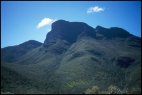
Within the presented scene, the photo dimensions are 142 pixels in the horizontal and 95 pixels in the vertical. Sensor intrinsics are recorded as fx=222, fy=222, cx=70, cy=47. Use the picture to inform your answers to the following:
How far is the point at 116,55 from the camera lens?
599 ft

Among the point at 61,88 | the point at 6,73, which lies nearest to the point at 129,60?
the point at 61,88

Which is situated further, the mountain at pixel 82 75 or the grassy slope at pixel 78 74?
the grassy slope at pixel 78 74

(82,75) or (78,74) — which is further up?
(78,74)

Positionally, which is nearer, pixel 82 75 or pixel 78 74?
pixel 82 75

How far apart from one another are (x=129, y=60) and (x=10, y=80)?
3773 inches

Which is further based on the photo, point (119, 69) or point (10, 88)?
point (119, 69)

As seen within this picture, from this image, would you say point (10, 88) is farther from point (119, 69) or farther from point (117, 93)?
point (119, 69)


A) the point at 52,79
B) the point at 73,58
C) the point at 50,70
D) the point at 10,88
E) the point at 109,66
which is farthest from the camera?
the point at 73,58

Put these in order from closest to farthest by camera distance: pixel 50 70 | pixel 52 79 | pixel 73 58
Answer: pixel 52 79 → pixel 50 70 → pixel 73 58

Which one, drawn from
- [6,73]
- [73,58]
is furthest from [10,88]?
[73,58]

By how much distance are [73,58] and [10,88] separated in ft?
288

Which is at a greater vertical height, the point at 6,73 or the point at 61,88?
the point at 6,73

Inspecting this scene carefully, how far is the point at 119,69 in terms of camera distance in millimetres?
163250

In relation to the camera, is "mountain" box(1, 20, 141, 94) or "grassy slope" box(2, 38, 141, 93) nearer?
"mountain" box(1, 20, 141, 94)
